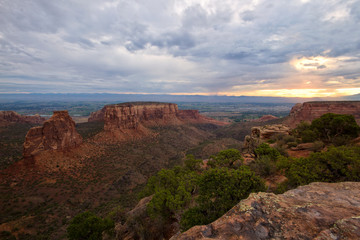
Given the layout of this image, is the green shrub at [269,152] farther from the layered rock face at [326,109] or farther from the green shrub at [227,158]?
the layered rock face at [326,109]

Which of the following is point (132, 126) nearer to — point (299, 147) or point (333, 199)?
point (299, 147)

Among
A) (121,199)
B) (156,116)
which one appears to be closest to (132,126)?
(156,116)

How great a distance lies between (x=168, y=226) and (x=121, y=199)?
2109cm

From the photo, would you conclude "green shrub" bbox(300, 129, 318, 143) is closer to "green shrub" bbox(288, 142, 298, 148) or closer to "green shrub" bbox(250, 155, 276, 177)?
"green shrub" bbox(288, 142, 298, 148)

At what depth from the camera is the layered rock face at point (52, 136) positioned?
125 ft

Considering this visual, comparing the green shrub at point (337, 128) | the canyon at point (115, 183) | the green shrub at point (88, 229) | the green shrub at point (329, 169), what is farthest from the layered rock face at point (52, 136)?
the green shrub at point (337, 128)

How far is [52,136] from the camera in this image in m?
41.8

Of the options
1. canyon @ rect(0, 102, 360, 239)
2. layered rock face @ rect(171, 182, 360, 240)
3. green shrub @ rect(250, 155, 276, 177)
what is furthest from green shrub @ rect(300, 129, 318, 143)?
layered rock face @ rect(171, 182, 360, 240)

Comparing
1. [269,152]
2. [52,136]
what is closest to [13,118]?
[52,136]

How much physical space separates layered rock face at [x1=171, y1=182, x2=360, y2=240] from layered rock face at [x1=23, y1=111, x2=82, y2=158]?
49153mm

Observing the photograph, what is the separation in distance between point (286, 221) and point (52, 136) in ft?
176

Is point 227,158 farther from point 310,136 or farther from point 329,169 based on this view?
point 310,136

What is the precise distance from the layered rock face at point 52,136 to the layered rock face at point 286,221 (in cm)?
4915

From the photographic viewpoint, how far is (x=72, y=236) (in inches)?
644
